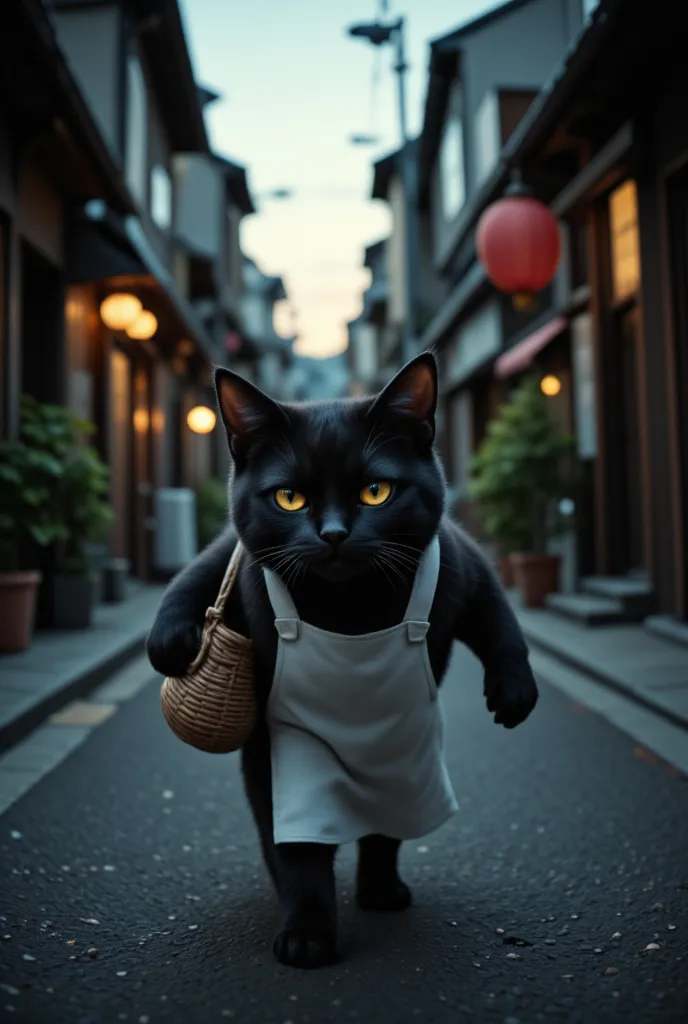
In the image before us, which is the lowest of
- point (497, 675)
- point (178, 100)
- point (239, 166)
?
→ point (497, 675)

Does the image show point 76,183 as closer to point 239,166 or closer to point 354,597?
point 354,597

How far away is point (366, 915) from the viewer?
2.49 meters

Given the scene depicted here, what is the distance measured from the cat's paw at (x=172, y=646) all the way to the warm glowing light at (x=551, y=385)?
967 centimetres

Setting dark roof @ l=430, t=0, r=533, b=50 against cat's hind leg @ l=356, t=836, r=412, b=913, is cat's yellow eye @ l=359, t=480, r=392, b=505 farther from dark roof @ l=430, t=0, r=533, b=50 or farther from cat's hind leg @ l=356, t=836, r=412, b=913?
dark roof @ l=430, t=0, r=533, b=50

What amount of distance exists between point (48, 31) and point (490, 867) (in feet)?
19.2

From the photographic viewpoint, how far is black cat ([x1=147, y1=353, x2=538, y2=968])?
2068 millimetres

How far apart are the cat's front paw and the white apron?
6.1 inches

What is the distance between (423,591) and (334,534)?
0.33 m

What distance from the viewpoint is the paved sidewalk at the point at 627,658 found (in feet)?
16.4

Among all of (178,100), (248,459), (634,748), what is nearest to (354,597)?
(248,459)

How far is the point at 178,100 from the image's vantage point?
1578cm

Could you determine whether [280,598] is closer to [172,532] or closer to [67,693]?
[67,693]

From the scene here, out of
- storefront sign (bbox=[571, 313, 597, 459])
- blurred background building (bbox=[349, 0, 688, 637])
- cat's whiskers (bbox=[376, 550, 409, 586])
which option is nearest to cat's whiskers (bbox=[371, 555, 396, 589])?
cat's whiskers (bbox=[376, 550, 409, 586])

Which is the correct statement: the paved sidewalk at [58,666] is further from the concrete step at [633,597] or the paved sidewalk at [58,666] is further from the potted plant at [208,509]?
the potted plant at [208,509]
